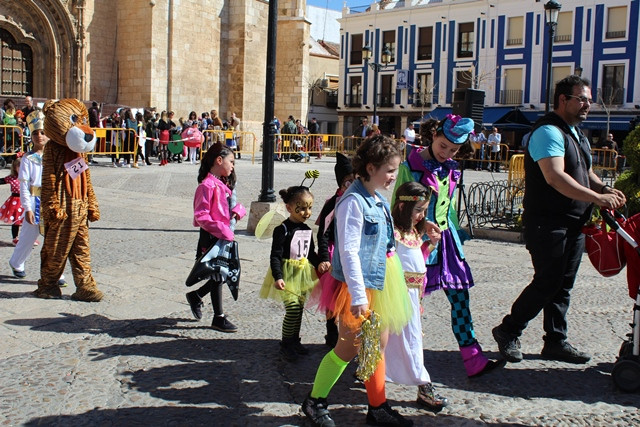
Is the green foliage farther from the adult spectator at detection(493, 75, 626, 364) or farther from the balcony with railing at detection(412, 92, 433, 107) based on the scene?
the balcony with railing at detection(412, 92, 433, 107)

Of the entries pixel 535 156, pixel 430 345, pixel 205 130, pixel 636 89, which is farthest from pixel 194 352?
pixel 636 89

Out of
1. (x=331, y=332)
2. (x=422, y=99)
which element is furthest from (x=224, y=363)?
(x=422, y=99)

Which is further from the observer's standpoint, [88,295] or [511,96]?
[511,96]

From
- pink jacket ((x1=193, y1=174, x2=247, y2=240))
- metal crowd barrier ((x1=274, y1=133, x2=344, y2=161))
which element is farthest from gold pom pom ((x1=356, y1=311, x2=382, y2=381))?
metal crowd barrier ((x1=274, y1=133, x2=344, y2=161))

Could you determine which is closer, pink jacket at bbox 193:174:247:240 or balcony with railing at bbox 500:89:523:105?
pink jacket at bbox 193:174:247:240

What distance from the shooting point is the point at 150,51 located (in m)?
21.6

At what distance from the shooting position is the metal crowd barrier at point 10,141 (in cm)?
1491

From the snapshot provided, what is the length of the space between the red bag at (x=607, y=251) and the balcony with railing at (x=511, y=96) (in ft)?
123

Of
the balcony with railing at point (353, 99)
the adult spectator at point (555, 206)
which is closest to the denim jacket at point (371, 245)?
the adult spectator at point (555, 206)

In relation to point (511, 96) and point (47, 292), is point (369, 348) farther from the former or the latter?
point (511, 96)

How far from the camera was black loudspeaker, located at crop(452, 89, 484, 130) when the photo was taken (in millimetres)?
10438

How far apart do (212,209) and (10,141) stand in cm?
1235

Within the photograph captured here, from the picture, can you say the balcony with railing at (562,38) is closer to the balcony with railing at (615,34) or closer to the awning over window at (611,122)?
the balcony with railing at (615,34)

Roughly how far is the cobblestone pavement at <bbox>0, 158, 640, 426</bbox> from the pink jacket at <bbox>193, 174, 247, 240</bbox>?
0.75 m
